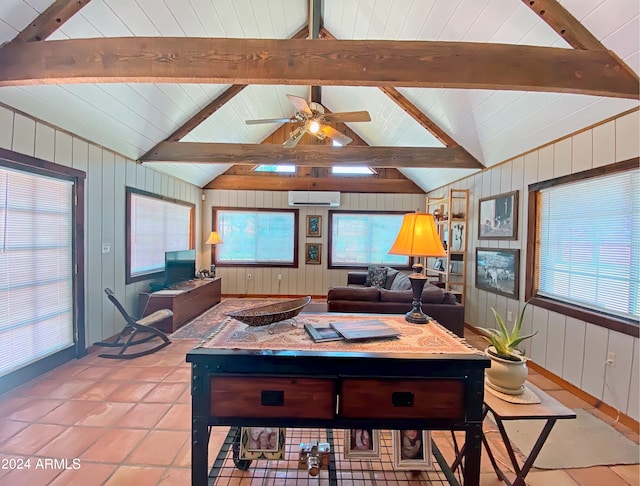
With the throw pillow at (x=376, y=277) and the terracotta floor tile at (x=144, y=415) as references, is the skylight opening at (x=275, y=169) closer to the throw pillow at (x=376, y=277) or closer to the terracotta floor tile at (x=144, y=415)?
the throw pillow at (x=376, y=277)

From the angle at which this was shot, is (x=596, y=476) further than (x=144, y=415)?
No

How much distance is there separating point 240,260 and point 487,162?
17.0 ft

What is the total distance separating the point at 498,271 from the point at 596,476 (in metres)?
2.46

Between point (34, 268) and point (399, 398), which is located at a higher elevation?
point (34, 268)

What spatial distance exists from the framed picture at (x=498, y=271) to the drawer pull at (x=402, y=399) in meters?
2.99

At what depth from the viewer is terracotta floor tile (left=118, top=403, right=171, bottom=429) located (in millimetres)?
2110

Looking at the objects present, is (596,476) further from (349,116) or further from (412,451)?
(349,116)

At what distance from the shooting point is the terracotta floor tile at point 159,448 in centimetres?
179

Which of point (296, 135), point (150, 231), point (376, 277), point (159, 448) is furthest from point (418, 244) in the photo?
point (150, 231)

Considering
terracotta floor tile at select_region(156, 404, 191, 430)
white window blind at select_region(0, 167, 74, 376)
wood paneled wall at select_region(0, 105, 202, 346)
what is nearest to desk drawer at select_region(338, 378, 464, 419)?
terracotta floor tile at select_region(156, 404, 191, 430)

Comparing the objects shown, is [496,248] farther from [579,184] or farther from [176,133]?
[176,133]

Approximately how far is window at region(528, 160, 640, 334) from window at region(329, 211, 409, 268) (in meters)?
3.49

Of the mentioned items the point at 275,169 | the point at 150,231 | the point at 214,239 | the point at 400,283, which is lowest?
the point at 400,283

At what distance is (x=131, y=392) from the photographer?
252 centimetres
